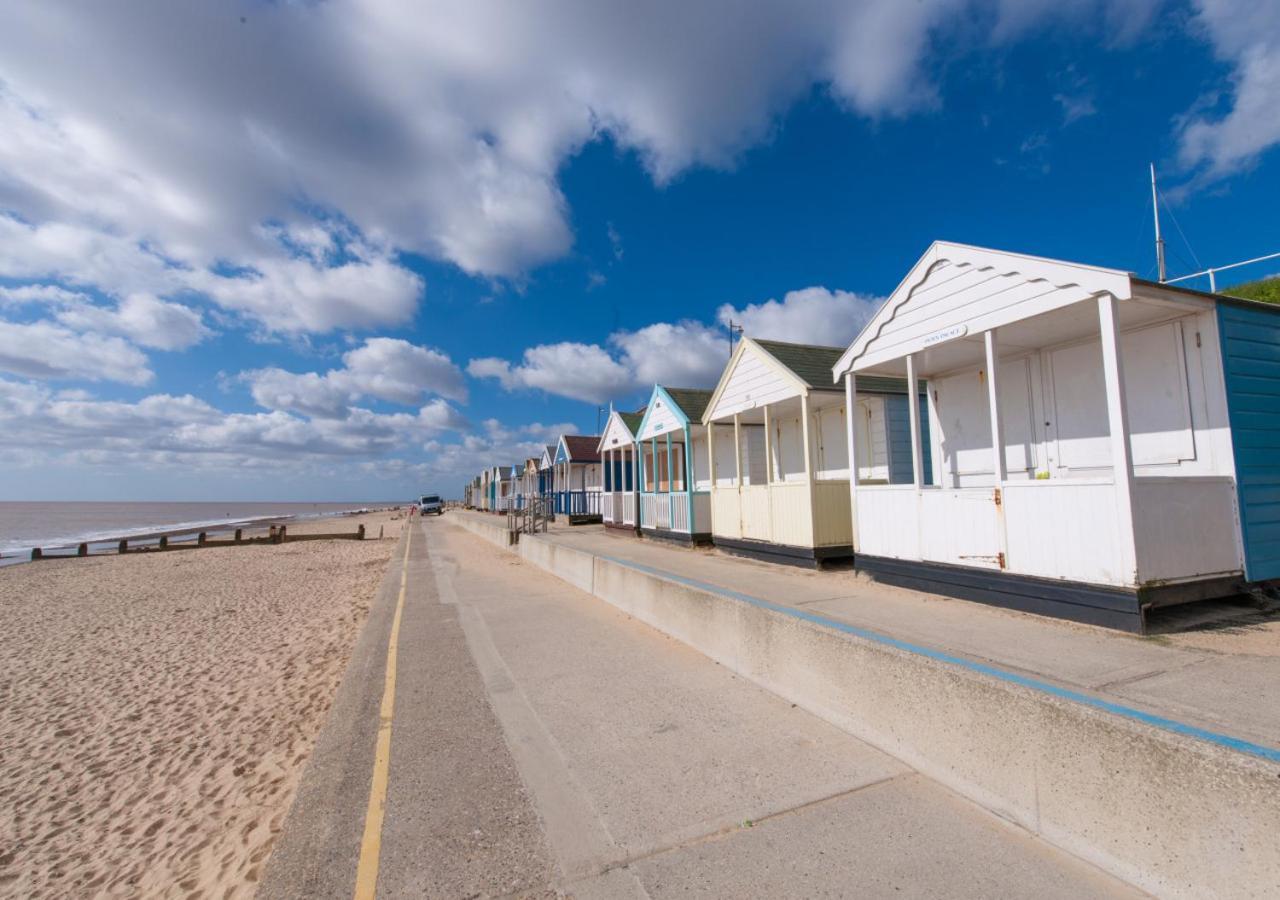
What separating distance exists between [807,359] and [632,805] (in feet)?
32.0

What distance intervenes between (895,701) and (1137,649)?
2.50 meters

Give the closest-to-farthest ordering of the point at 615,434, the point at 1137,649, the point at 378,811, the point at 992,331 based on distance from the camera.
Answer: the point at 378,811
the point at 1137,649
the point at 992,331
the point at 615,434

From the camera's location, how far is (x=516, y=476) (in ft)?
156

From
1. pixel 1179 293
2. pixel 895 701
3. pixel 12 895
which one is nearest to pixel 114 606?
pixel 12 895

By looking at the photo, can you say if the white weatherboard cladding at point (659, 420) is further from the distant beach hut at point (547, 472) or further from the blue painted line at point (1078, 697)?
the distant beach hut at point (547, 472)

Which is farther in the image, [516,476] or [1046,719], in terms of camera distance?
[516,476]

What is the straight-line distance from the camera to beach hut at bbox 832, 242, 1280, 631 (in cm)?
525

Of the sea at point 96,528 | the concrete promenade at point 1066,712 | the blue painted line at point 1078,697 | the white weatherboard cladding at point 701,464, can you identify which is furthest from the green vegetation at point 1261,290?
the sea at point 96,528

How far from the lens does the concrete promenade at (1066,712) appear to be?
2.25 meters

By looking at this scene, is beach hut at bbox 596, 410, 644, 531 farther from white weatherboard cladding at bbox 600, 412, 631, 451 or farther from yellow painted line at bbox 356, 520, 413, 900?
yellow painted line at bbox 356, 520, 413, 900

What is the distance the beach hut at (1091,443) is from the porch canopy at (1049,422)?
0.02m

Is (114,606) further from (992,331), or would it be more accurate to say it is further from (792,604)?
(992,331)

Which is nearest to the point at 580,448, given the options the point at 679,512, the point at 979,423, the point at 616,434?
the point at 616,434

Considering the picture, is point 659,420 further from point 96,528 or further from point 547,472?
point 96,528
